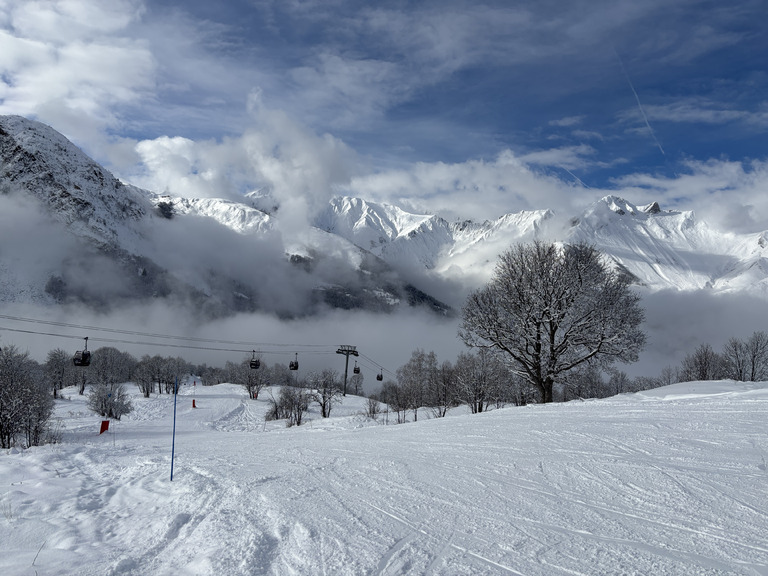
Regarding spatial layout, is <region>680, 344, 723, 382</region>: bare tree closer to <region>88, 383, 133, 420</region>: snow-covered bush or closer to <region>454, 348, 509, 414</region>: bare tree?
<region>454, 348, 509, 414</region>: bare tree

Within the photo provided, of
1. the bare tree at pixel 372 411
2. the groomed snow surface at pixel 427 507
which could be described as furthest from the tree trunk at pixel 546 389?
the bare tree at pixel 372 411

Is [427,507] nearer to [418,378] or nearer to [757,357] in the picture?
[418,378]

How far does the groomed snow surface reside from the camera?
454 cm

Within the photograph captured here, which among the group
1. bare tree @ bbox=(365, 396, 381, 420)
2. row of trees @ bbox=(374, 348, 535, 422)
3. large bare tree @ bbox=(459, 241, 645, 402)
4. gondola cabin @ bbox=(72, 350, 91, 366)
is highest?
large bare tree @ bbox=(459, 241, 645, 402)

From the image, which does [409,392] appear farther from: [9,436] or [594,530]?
[594,530]

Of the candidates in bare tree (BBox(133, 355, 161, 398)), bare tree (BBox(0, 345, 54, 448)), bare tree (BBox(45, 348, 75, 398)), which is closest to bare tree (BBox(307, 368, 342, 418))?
bare tree (BBox(0, 345, 54, 448))

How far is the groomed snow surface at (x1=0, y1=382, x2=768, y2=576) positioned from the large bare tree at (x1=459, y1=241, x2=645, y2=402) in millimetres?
10656

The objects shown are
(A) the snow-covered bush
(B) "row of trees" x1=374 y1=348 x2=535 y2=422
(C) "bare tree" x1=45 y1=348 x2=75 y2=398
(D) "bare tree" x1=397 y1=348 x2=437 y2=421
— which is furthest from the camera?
(C) "bare tree" x1=45 y1=348 x2=75 y2=398

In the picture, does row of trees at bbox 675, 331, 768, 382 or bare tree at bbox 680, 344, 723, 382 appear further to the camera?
bare tree at bbox 680, 344, 723, 382

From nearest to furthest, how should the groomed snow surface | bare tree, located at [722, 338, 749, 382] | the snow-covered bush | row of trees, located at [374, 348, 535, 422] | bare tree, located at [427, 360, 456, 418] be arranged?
1. the groomed snow surface
2. row of trees, located at [374, 348, 535, 422]
3. the snow-covered bush
4. bare tree, located at [427, 360, 456, 418]
5. bare tree, located at [722, 338, 749, 382]

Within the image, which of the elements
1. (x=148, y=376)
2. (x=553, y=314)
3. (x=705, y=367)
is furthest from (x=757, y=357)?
(x=148, y=376)

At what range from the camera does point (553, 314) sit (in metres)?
21.7

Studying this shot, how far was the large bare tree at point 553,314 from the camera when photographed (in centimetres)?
2178

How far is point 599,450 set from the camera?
8500mm
